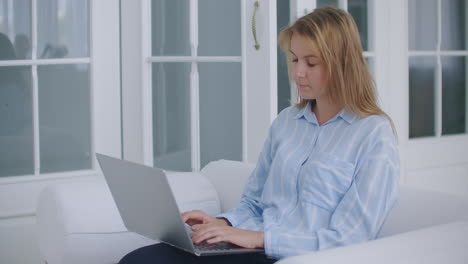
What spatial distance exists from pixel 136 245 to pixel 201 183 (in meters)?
0.30

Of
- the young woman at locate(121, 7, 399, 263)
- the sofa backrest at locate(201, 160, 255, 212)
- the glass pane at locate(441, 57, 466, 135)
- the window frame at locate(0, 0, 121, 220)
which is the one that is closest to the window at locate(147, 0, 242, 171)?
the window frame at locate(0, 0, 121, 220)

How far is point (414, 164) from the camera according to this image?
3.55 metres

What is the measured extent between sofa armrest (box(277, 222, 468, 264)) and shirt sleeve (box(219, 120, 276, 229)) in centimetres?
48

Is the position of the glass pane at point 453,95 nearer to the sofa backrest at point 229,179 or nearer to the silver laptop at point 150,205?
the sofa backrest at point 229,179

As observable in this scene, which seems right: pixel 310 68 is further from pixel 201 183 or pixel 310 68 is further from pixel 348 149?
pixel 201 183

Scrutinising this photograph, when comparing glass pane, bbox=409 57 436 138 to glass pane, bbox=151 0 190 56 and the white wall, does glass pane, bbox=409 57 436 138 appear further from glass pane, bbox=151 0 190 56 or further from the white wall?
the white wall

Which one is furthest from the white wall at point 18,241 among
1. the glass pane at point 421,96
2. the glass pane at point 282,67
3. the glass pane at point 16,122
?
the glass pane at point 421,96

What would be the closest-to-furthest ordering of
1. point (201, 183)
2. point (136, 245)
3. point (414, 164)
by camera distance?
point (136, 245) → point (201, 183) → point (414, 164)

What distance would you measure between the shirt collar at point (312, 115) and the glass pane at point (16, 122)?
4.77ft

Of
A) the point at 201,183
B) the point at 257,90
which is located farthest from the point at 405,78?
the point at 201,183

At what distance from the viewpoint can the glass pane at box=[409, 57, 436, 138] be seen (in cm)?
362

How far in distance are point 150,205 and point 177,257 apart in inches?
5.9

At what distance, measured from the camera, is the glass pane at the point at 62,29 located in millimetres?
2773

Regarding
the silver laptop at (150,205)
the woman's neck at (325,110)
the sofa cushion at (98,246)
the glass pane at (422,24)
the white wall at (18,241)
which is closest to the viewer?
the silver laptop at (150,205)
